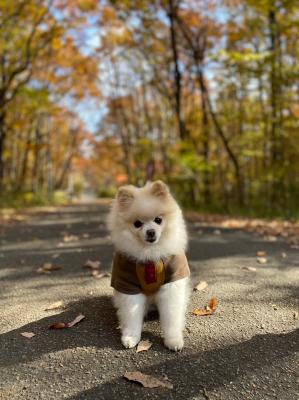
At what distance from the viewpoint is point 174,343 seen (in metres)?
2.70

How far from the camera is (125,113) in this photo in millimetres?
27531

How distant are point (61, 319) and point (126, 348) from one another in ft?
2.81

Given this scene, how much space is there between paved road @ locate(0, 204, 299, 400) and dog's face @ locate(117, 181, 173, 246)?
86 cm

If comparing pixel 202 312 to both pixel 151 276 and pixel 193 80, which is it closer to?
pixel 151 276

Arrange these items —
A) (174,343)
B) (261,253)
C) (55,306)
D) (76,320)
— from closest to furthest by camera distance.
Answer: (174,343) → (76,320) → (55,306) → (261,253)

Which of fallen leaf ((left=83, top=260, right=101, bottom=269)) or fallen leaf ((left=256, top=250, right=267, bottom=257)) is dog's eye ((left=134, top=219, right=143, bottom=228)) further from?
fallen leaf ((left=256, top=250, right=267, bottom=257))

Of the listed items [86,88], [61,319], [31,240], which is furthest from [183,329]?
[86,88]

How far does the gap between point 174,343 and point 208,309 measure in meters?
0.84

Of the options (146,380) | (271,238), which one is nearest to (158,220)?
(146,380)

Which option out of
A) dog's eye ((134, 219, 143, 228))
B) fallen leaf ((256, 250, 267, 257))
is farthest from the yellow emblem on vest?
fallen leaf ((256, 250, 267, 257))

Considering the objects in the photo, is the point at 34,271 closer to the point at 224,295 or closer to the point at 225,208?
the point at 224,295

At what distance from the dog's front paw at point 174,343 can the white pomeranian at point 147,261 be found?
22mm

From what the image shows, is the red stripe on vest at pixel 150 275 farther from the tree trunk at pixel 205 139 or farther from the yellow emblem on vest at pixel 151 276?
the tree trunk at pixel 205 139

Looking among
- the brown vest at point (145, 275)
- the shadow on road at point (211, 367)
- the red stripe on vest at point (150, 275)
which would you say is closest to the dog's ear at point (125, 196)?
the brown vest at point (145, 275)
